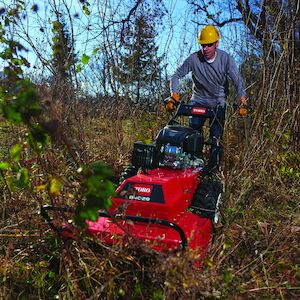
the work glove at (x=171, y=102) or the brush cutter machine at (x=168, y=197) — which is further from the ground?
the work glove at (x=171, y=102)

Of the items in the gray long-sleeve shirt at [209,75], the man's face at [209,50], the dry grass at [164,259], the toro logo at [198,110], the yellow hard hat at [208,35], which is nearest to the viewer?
the dry grass at [164,259]

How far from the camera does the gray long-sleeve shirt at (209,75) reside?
4426 millimetres

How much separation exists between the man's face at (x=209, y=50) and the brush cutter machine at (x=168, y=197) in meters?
0.69

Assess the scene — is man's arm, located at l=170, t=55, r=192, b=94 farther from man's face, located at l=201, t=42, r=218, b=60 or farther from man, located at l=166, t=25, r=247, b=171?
man's face, located at l=201, t=42, r=218, b=60

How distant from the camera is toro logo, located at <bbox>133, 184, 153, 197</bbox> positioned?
2.79m

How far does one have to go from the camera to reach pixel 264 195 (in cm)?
419

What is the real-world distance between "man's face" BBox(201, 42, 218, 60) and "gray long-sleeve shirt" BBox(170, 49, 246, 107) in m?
0.06

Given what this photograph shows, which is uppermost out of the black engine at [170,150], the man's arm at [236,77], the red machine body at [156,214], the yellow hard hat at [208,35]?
the yellow hard hat at [208,35]

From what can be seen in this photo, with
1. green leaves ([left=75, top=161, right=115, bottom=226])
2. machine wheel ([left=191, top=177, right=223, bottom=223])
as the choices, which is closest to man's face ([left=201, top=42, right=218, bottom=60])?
machine wheel ([left=191, top=177, right=223, bottom=223])

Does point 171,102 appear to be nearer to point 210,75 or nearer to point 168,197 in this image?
point 210,75

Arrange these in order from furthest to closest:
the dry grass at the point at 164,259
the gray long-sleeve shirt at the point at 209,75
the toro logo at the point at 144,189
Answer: the gray long-sleeve shirt at the point at 209,75
the toro logo at the point at 144,189
the dry grass at the point at 164,259

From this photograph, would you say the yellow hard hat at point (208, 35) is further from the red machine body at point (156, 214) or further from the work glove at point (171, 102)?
the red machine body at point (156, 214)

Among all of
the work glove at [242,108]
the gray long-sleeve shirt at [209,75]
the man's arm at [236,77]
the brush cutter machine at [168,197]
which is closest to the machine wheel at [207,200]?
the brush cutter machine at [168,197]

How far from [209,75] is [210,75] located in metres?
0.01
